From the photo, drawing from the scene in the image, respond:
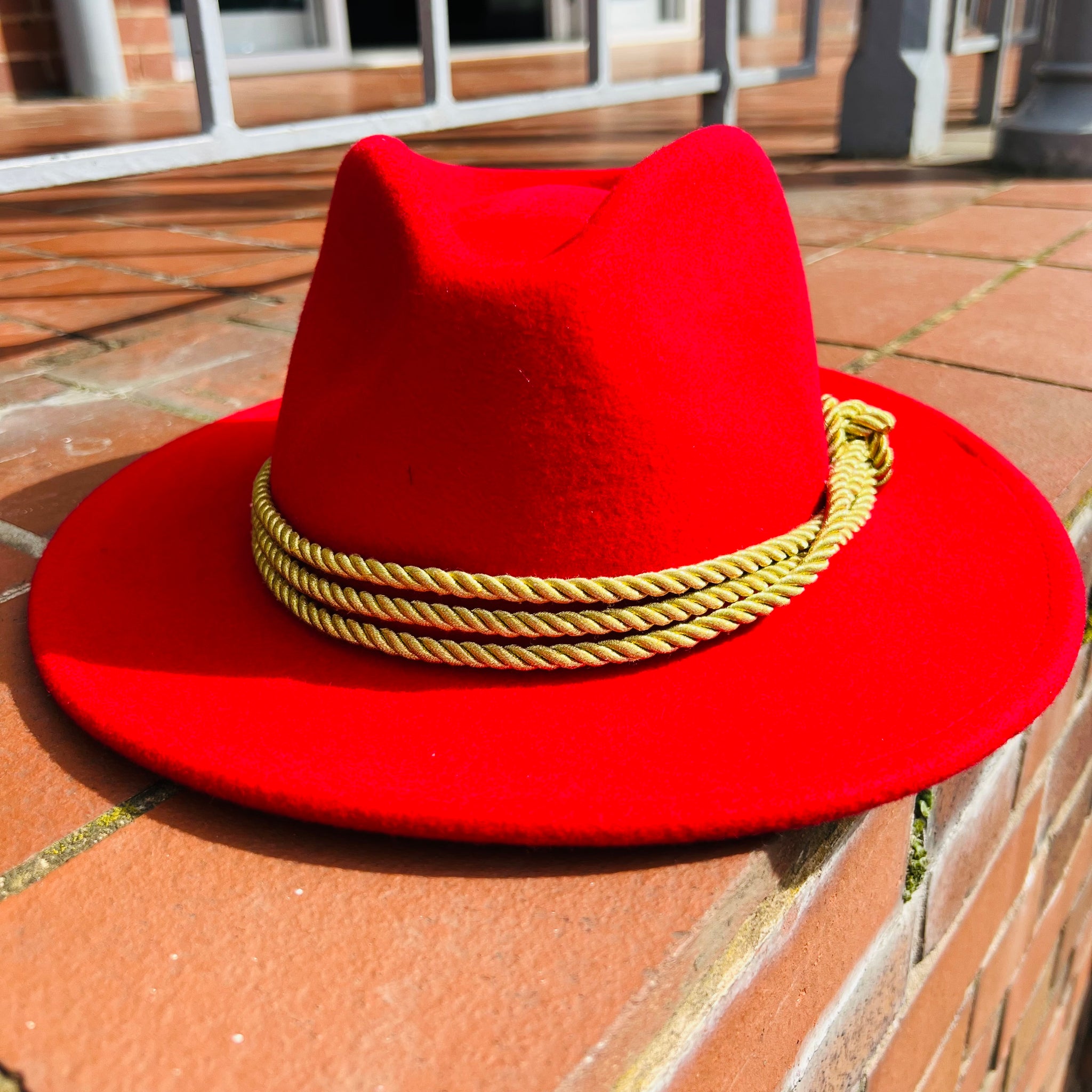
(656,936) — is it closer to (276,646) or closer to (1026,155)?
(276,646)

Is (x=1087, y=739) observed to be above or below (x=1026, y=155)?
below

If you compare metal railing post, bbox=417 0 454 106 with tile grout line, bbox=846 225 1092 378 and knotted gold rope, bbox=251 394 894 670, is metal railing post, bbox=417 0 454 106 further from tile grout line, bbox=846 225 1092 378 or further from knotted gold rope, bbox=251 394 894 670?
knotted gold rope, bbox=251 394 894 670

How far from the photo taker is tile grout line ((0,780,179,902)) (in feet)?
2.04

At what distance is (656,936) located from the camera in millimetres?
579

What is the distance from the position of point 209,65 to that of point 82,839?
1.35 m

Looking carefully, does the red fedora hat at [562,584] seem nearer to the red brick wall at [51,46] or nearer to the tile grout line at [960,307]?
the tile grout line at [960,307]

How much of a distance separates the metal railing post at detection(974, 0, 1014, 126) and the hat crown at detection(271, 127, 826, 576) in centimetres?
350

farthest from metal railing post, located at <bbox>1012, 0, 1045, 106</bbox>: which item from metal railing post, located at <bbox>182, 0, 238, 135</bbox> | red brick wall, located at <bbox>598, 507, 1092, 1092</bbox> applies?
metal railing post, located at <bbox>182, 0, 238, 135</bbox>

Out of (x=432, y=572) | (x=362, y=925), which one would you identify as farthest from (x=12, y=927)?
(x=432, y=572)

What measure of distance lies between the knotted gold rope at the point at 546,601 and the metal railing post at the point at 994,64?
359cm

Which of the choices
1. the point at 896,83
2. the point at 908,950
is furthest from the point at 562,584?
the point at 896,83

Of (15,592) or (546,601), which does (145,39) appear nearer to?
(15,592)

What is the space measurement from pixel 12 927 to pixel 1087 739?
162 cm

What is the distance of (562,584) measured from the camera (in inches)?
27.2
